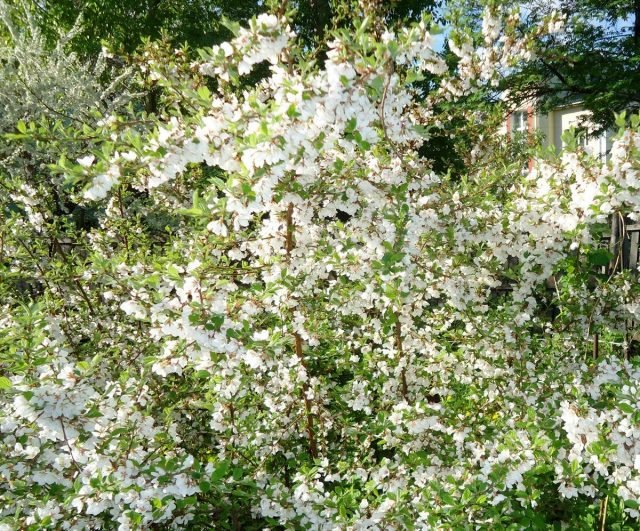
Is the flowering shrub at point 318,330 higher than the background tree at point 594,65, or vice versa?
the background tree at point 594,65

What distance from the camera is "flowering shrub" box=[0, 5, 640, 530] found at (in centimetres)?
215

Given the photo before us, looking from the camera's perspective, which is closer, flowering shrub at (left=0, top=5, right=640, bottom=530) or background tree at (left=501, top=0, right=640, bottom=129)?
flowering shrub at (left=0, top=5, right=640, bottom=530)

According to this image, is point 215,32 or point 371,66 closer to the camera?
point 371,66

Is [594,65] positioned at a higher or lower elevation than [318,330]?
higher

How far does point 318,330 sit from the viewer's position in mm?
3398

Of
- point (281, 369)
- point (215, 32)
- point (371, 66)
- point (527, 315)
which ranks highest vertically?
point (215, 32)

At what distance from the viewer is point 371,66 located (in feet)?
6.45

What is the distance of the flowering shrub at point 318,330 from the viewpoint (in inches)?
84.7

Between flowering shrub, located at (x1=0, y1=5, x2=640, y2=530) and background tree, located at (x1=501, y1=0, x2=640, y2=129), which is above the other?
background tree, located at (x1=501, y1=0, x2=640, y2=129)

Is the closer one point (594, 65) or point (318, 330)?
point (318, 330)

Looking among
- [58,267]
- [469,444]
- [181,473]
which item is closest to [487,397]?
[469,444]

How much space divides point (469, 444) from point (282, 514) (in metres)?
1.24

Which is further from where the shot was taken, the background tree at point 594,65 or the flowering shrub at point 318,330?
the background tree at point 594,65

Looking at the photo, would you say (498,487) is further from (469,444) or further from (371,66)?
(371,66)
